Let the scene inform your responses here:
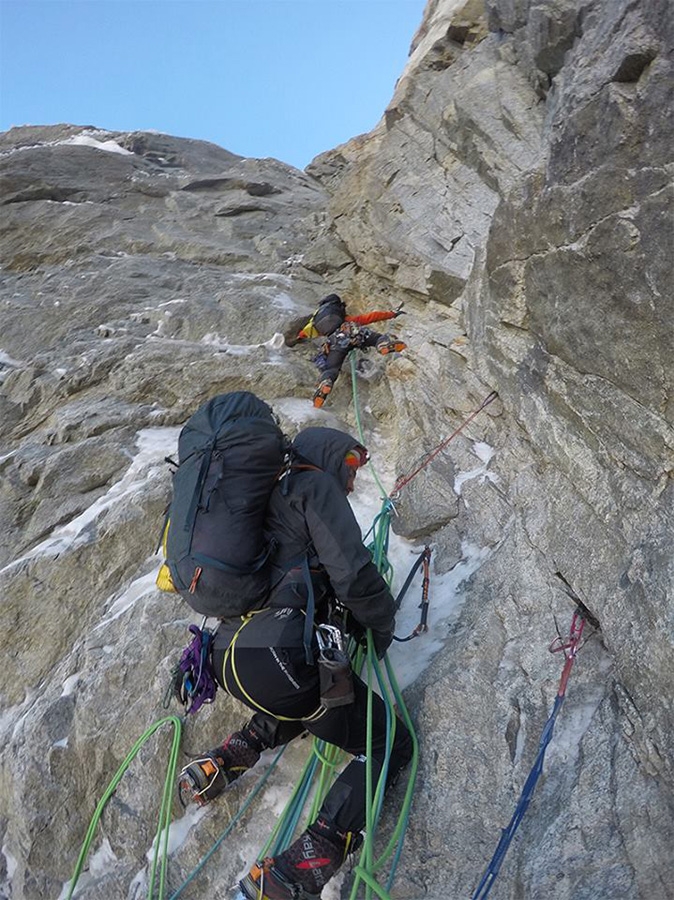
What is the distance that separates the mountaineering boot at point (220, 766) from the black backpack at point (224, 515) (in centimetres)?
116

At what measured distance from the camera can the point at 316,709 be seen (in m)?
3.68

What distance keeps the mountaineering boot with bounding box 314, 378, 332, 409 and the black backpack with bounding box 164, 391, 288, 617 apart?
420cm

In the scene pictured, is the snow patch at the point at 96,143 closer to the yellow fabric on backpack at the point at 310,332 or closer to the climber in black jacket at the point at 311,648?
the yellow fabric on backpack at the point at 310,332

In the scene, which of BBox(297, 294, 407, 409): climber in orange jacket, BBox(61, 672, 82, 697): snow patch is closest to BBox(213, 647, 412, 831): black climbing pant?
BBox(61, 672, 82, 697): snow patch

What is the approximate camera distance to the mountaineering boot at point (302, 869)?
131 inches

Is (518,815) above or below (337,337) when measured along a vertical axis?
below

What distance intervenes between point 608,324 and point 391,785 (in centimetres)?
315

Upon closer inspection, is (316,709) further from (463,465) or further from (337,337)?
(337,337)

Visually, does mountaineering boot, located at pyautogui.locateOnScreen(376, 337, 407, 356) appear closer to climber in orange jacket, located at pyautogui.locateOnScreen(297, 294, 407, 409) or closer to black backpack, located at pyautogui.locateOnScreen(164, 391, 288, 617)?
climber in orange jacket, located at pyautogui.locateOnScreen(297, 294, 407, 409)

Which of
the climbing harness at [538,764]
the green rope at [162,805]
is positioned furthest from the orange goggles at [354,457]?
the green rope at [162,805]

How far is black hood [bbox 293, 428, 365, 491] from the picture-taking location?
4.08 meters

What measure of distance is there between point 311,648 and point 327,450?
1263mm

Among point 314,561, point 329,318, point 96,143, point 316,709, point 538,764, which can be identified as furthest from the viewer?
point 96,143

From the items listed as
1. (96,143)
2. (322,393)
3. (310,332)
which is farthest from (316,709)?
(96,143)
